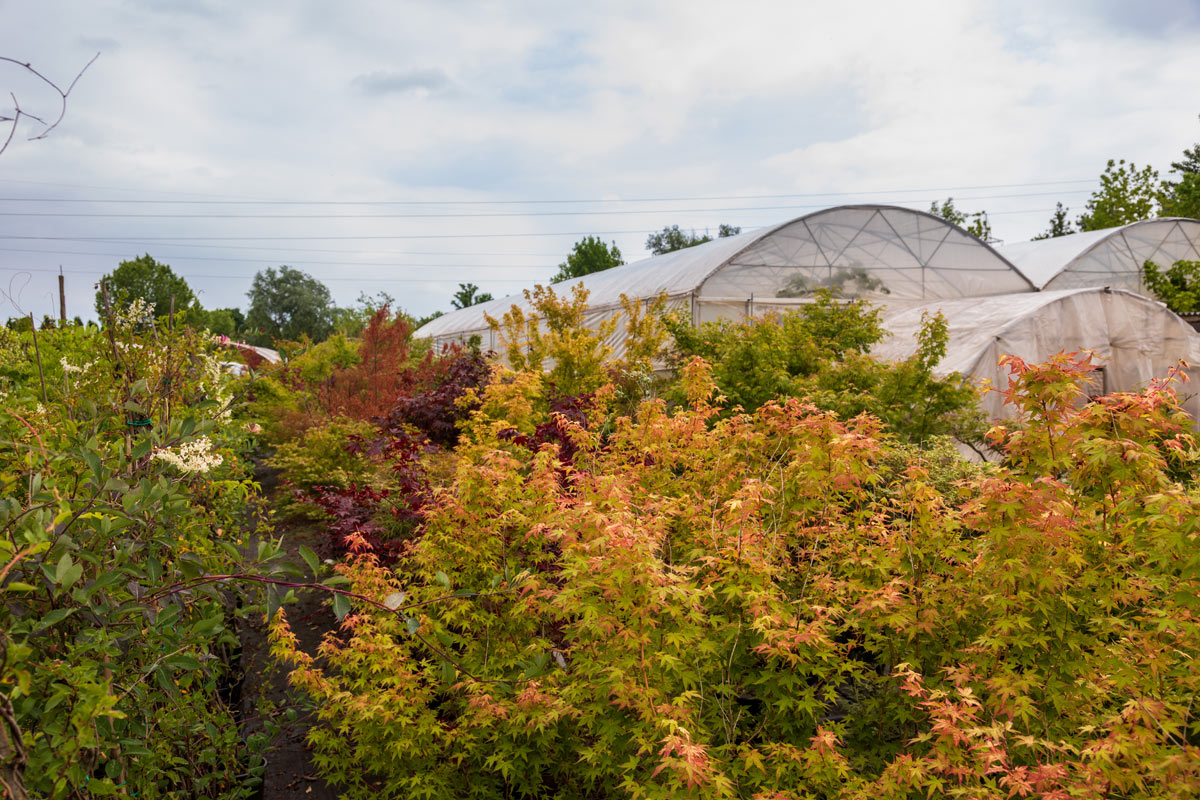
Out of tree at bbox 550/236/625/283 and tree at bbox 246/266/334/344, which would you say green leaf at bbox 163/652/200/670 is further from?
tree at bbox 246/266/334/344

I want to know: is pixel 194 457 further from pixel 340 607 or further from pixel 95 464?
pixel 340 607

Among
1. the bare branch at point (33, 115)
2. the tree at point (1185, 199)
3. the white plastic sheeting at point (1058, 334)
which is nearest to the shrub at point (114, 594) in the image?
the bare branch at point (33, 115)

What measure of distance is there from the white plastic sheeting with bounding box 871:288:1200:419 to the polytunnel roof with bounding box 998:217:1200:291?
411 centimetres

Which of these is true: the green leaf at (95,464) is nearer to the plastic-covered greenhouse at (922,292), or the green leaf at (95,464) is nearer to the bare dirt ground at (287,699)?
the bare dirt ground at (287,699)

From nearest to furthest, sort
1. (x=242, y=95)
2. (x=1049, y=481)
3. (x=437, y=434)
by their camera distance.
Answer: (x=1049, y=481) → (x=242, y=95) → (x=437, y=434)

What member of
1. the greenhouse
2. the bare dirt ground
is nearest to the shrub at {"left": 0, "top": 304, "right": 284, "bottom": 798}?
the bare dirt ground

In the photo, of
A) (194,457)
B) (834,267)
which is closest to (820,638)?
(194,457)

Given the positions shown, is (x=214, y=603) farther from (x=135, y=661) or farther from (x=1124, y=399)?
(x=1124, y=399)

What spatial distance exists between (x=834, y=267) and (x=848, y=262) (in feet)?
1.19

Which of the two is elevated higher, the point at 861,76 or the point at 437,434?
the point at 861,76

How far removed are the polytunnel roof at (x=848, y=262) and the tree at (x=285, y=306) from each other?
5189cm

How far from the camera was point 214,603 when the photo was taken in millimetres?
2541

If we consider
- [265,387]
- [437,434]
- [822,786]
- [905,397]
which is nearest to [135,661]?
[822,786]

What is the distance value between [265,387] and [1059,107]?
14276 millimetres
